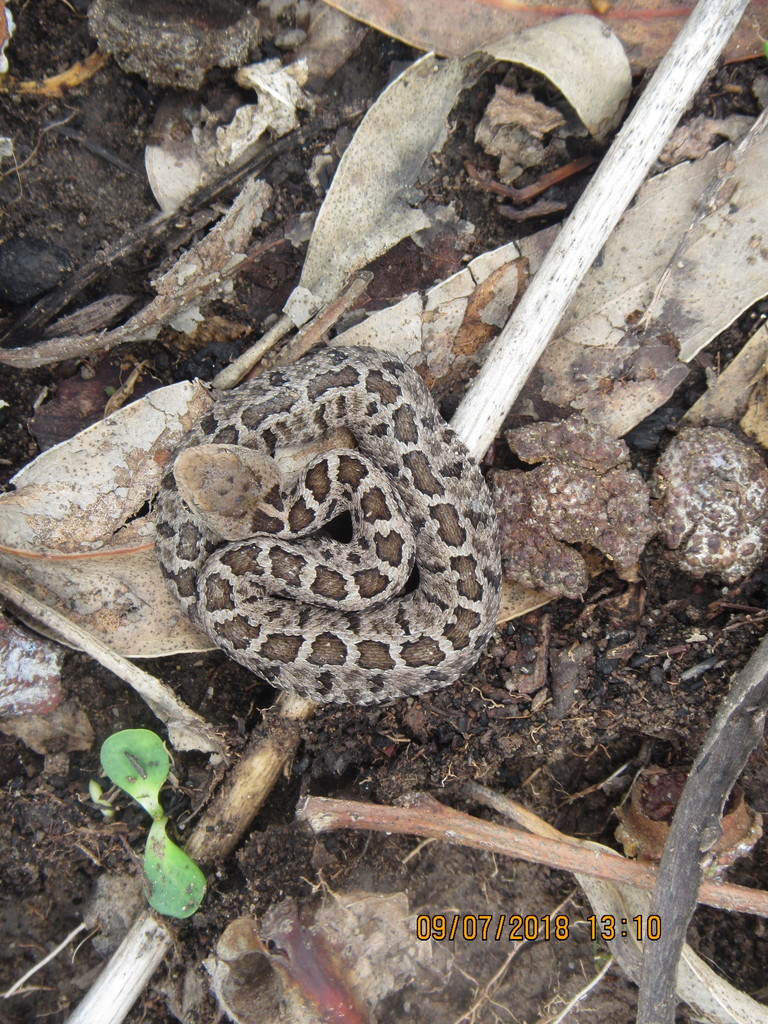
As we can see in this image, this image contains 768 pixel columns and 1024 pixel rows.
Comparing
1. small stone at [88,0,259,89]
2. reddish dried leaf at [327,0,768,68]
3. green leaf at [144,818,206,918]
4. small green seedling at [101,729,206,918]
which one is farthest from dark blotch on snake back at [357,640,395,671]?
reddish dried leaf at [327,0,768,68]

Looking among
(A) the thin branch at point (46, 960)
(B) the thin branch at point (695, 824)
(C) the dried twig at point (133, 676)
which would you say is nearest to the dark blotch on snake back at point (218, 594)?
(C) the dried twig at point (133, 676)

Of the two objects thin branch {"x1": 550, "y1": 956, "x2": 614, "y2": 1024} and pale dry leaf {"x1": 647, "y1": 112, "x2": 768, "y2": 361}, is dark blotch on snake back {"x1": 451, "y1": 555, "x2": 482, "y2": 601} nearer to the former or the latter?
pale dry leaf {"x1": 647, "y1": 112, "x2": 768, "y2": 361}

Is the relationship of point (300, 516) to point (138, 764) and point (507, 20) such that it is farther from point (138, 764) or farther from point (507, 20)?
point (507, 20)

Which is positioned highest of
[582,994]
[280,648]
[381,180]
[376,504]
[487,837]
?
[381,180]

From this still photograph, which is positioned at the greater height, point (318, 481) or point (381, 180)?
point (381, 180)

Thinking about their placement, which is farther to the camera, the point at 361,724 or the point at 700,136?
the point at 361,724

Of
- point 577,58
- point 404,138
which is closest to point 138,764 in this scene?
point 404,138

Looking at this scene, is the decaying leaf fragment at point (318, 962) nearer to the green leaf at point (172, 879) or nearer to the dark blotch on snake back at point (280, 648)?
the green leaf at point (172, 879)
